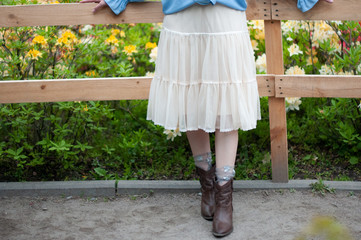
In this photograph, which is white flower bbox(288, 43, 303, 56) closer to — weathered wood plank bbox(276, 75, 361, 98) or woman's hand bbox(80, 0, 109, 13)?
weathered wood plank bbox(276, 75, 361, 98)

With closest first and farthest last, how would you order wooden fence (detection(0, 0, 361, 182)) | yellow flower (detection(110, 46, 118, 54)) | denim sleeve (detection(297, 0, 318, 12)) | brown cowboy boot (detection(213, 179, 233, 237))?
brown cowboy boot (detection(213, 179, 233, 237))
denim sleeve (detection(297, 0, 318, 12))
wooden fence (detection(0, 0, 361, 182))
yellow flower (detection(110, 46, 118, 54))

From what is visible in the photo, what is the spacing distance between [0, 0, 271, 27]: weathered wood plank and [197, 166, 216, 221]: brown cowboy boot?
91 cm

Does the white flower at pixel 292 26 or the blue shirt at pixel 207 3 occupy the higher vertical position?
the blue shirt at pixel 207 3

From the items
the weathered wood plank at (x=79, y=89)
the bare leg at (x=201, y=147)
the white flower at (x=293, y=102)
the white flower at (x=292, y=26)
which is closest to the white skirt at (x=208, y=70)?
the bare leg at (x=201, y=147)

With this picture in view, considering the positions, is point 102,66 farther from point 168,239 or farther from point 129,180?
point 168,239

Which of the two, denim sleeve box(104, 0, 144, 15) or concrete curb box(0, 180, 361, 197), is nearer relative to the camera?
denim sleeve box(104, 0, 144, 15)

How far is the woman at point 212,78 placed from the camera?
2.22 meters

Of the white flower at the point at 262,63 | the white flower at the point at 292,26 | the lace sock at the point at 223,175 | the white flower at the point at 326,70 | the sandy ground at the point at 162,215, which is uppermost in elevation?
the white flower at the point at 292,26

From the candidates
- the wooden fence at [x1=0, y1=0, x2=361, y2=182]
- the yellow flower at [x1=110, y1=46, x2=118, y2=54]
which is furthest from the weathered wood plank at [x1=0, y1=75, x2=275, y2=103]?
the yellow flower at [x1=110, y1=46, x2=118, y2=54]

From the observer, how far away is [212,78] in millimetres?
2252

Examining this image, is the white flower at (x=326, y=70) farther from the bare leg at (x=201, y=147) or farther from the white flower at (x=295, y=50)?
the bare leg at (x=201, y=147)

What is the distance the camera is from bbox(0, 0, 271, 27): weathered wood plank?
266 cm

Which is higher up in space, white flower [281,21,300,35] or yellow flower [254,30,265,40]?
white flower [281,21,300,35]

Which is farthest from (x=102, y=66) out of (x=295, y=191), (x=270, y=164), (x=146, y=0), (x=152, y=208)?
(x=295, y=191)
